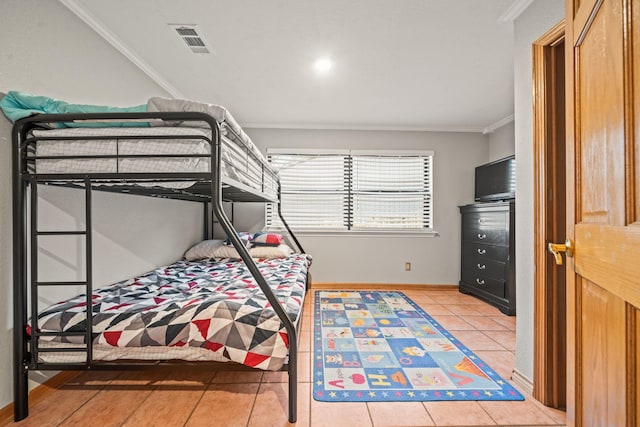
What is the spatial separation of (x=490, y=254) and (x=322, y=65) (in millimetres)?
2737

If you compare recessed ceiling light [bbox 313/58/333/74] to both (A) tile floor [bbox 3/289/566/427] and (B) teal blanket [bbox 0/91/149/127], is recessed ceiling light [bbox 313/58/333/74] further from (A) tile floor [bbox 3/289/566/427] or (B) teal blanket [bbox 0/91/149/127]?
(A) tile floor [bbox 3/289/566/427]

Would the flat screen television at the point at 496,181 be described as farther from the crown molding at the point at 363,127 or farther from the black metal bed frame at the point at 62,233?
the black metal bed frame at the point at 62,233

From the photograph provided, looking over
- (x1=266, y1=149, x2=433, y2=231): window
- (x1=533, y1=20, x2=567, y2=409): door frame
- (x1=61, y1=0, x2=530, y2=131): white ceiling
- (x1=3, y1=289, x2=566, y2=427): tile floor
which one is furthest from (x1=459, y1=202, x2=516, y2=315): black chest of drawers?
(x1=533, y1=20, x2=567, y2=409): door frame

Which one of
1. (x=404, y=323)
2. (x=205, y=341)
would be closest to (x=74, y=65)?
(x=205, y=341)

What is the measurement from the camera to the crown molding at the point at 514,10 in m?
1.82

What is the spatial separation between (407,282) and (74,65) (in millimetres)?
4058

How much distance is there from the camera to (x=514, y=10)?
1882 millimetres

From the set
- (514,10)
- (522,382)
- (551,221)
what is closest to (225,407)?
(522,382)

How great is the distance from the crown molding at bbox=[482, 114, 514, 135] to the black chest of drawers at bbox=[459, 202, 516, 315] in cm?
110

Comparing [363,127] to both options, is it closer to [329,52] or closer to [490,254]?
[329,52]

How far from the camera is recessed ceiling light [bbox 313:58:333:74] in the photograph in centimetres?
253

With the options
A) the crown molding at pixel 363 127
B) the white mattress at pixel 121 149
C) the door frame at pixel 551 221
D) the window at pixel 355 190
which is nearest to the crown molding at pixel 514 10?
the door frame at pixel 551 221

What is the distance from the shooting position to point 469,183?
4395 mm

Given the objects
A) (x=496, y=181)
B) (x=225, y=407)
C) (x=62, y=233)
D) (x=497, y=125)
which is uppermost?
(x=497, y=125)
